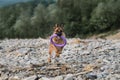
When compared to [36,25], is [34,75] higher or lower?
lower

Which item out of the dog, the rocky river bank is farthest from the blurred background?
the dog

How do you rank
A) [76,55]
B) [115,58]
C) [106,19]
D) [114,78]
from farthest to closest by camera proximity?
[106,19] → [76,55] → [115,58] → [114,78]

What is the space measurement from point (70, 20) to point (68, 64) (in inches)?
2412

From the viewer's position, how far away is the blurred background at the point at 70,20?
74688 millimetres

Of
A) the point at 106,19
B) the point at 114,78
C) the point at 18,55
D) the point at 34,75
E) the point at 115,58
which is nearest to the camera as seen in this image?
the point at 114,78

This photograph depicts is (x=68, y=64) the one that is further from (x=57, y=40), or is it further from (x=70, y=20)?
(x=70, y=20)

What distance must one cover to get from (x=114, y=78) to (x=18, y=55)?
6514 mm

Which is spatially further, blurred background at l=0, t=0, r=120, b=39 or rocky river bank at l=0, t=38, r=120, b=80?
blurred background at l=0, t=0, r=120, b=39

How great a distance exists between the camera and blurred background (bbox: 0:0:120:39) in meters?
74.7

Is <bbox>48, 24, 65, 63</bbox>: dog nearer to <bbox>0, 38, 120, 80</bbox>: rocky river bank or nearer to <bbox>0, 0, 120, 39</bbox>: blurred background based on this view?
<bbox>0, 38, 120, 80</bbox>: rocky river bank

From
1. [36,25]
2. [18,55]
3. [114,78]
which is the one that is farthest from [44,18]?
[114,78]

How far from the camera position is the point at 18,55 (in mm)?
19906

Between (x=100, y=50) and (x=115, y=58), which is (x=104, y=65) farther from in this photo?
(x=100, y=50)

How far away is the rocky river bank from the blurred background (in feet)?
161
